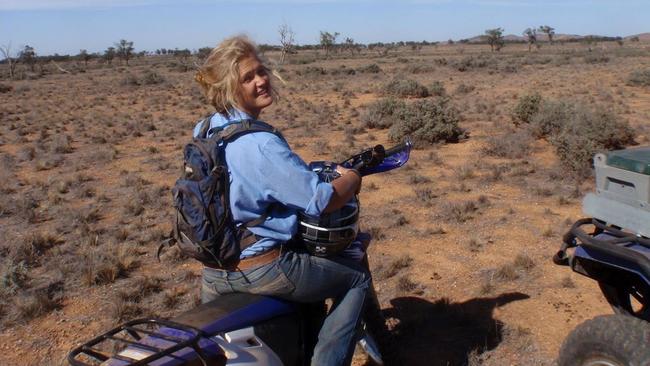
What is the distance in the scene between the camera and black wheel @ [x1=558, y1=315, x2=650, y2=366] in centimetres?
256

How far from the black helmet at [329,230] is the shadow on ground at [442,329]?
136cm

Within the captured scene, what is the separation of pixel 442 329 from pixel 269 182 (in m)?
2.41

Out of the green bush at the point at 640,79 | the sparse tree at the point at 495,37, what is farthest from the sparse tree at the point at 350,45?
the green bush at the point at 640,79

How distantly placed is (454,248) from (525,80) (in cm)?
2469

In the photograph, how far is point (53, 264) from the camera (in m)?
5.98

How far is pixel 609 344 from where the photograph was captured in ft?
8.79

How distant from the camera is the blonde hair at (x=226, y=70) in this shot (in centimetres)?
250

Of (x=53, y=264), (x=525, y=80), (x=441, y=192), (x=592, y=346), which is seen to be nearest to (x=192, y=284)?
(x=53, y=264)

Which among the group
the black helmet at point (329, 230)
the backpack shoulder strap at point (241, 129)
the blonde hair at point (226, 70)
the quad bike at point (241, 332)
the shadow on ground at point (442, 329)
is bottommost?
the shadow on ground at point (442, 329)

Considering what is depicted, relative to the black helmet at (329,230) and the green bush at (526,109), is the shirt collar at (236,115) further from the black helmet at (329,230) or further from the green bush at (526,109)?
the green bush at (526,109)

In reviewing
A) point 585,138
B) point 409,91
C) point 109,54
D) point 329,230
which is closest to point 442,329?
point 329,230

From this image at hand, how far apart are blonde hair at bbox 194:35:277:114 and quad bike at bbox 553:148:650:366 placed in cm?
172

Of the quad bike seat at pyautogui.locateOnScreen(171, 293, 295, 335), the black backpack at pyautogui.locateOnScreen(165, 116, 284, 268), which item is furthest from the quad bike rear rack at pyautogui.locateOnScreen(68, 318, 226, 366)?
the black backpack at pyautogui.locateOnScreen(165, 116, 284, 268)

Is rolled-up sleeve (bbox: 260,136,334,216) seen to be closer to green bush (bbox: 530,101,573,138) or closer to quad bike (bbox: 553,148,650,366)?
quad bike (bbox: 553,148,650,366)
